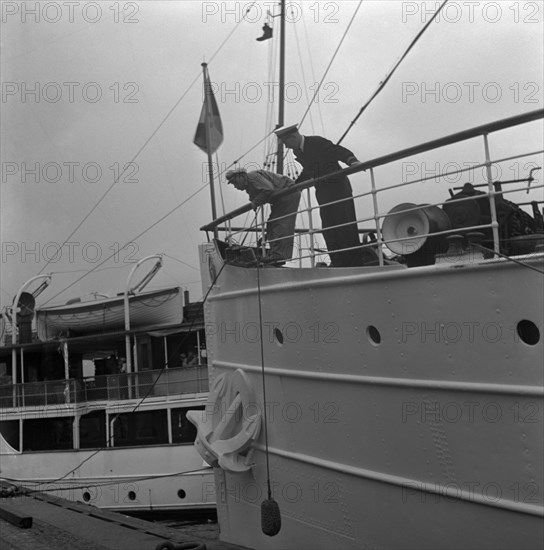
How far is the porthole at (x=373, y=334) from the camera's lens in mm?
6496

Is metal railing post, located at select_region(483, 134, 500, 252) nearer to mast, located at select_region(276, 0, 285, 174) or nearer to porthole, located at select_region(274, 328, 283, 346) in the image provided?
porthole, located at select_region(274, 328, 283, 346)

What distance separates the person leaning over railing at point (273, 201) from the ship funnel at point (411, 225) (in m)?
1.76

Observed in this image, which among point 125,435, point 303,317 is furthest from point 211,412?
point 125,435

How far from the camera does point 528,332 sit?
218 inches

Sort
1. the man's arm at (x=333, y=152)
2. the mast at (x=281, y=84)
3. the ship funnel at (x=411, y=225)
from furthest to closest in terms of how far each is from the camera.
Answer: the mast at (x=281, y=84), the man's arm at (x=333, y=152), the ship funnel at (x=411, y=225)

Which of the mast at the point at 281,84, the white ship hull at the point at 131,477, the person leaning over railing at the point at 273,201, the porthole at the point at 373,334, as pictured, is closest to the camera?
the porthole at the point at 373,334

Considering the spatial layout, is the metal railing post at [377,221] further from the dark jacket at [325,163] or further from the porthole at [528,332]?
the porthole at [528,332]

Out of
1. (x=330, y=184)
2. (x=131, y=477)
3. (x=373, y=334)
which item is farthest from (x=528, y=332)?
(x=131, y=477)

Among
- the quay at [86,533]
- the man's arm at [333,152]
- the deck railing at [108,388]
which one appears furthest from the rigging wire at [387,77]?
the deck railing at [108,388]

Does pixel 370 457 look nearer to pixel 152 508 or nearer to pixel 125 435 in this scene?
pixel 152 508

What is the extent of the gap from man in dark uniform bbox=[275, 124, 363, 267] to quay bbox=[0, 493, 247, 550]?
307 cm

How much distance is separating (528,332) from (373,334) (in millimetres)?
1391

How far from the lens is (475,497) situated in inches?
225

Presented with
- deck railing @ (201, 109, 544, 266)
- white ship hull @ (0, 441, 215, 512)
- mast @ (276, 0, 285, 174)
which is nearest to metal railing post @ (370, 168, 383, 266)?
deck railing @ (201, 109, 544, 266)
